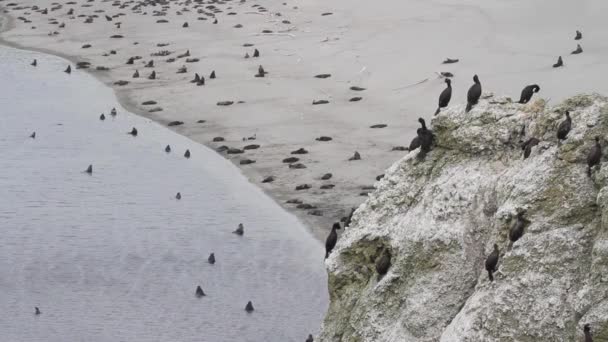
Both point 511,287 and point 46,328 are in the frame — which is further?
point 46,328

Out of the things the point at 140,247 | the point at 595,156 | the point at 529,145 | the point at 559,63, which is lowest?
the point at 140,247

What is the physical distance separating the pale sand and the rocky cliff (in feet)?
38.1

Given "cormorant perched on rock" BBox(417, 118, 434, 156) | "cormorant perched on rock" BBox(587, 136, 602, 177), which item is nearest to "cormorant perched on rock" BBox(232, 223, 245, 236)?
"cormorant perched on rock" BBox(417, 118, 434, 156)

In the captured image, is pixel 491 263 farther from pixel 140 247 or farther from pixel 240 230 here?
pixel 140 247

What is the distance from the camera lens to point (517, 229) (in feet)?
31.9

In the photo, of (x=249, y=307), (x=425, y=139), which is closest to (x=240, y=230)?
(x=249, y=307)

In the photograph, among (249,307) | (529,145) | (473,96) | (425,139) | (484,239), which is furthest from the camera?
(249,307)

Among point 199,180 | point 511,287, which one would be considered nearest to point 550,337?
point 511,287

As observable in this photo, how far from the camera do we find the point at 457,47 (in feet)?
119

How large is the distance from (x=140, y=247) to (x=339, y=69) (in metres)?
14.8

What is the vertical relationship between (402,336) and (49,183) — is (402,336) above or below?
above

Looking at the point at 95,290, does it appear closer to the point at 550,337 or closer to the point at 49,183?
the point at 49,183

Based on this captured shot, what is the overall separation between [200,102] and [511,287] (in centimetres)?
2752

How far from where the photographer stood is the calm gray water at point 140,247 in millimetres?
20000
